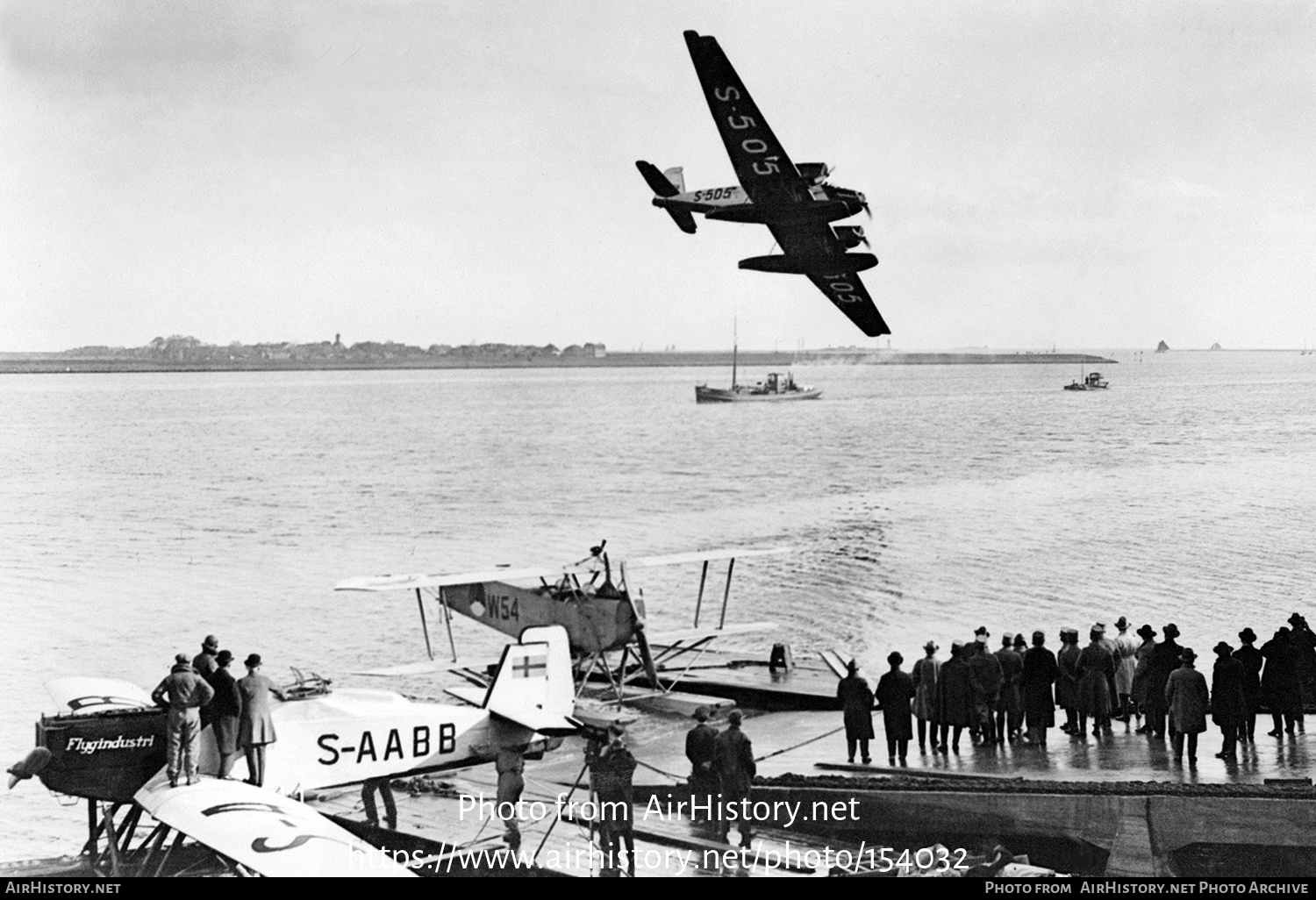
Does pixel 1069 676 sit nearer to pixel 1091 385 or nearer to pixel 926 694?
pixel 926 694

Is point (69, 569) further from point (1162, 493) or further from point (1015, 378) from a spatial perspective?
point (1015, 378)

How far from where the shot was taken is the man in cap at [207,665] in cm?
730

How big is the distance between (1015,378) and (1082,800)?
11826 centimetres

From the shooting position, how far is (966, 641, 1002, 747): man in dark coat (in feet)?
28.3

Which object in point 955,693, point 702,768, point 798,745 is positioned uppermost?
point 955,693

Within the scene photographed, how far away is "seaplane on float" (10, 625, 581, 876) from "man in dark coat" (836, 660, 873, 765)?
2.07 m

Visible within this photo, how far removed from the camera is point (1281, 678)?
28.3 ft

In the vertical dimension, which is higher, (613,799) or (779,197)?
(779,197)

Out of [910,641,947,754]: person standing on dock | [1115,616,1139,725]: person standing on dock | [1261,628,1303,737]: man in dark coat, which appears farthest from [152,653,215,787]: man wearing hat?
[1261,628,1303,737]: man in dark coat

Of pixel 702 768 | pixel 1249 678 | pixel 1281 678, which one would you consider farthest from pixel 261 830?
pixel 1281 678

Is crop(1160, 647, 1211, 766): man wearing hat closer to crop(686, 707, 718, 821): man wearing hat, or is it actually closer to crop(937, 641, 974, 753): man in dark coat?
crop(937, 641, 974, 753): man in dark coat

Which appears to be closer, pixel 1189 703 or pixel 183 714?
pixel 183 714

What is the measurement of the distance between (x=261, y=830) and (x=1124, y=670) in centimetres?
665

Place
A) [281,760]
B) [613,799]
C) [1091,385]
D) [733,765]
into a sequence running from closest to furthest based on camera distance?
[613,799], [733,765], [281,760], [1091,385]
